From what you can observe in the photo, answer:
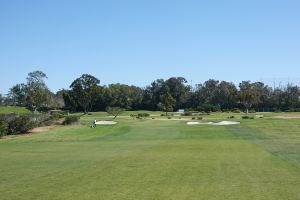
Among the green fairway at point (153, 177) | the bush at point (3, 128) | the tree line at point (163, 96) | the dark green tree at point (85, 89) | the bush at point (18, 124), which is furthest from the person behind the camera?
the dark green tree at point (85, 89)

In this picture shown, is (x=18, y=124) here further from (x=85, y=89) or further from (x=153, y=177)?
(x=85, y=89)

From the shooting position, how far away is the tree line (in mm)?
113875

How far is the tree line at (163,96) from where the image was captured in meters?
114

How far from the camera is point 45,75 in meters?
116

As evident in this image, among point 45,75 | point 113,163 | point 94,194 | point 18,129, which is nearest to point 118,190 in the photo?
point 94,194

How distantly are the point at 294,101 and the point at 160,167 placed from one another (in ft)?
396

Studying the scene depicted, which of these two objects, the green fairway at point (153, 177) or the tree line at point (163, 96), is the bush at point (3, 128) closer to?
the green fairway at point (153, 177)

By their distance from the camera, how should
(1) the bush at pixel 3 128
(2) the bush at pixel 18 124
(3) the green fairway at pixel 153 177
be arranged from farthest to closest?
(2) the bush at pixel 18 124, (1) the bush at pixel 3 128, (3) the green fairway at pixel 153 177

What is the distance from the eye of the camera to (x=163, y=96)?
384ft

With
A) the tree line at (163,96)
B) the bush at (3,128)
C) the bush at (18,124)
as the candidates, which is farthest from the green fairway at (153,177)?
the tree line at (163,96)

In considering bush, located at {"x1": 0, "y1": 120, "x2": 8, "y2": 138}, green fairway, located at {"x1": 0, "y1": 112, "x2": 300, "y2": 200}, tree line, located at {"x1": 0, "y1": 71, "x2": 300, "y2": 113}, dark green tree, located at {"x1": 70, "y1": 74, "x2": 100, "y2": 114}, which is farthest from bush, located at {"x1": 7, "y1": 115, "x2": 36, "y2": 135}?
dark green tree, located at {"x1": 70, "y1": 74, "x2": 100, "y2": 114}

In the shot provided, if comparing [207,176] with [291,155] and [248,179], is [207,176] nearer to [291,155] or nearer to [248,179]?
[248,179]

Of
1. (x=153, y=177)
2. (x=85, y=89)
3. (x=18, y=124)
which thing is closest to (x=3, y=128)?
(x=18, y=124)

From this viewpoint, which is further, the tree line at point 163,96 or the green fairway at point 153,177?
the tree line at point 163,96
